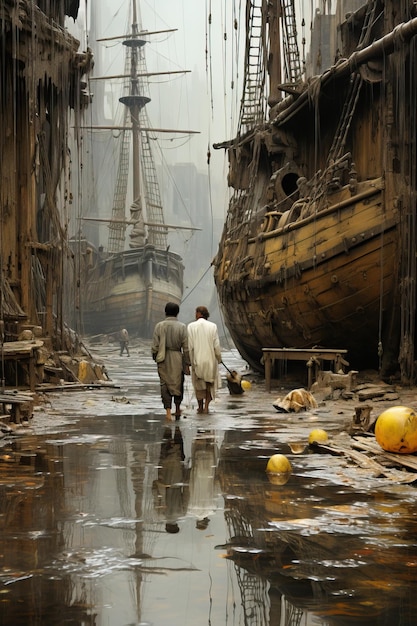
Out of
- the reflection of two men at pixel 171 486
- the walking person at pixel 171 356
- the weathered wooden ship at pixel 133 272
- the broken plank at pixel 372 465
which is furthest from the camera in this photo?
the weathered wooden ship at pixel 133 272

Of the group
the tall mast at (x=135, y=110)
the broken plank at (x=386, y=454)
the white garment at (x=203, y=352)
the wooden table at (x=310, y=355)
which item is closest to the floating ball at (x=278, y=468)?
the broken plank at (x=386, y=454)

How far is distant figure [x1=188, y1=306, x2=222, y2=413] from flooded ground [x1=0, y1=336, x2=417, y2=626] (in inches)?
132

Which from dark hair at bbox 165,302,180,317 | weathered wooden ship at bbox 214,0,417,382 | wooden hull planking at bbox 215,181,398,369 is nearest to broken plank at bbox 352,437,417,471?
dark hair at bbox 165,302,180,317

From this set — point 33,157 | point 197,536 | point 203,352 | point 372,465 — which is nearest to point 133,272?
point 33,157

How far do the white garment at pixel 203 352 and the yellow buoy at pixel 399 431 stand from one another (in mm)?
5168

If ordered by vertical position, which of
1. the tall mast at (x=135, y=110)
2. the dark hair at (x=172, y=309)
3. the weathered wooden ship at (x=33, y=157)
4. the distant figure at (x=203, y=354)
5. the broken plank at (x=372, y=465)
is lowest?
the broken plank at (x=372, y=465)

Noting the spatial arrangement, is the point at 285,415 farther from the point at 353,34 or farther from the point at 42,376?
the point at 353,34

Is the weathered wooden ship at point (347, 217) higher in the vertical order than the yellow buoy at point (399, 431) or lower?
higher

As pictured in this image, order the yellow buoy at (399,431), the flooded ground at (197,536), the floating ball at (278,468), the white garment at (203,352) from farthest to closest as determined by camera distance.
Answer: the white garment at (203,352) → the yellow buoy at (399,431) → the floating ball at (278,468) → the flooded ground at (197,536)

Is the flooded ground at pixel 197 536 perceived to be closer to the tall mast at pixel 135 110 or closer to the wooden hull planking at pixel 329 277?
the wooden hull planking at pixel 329 277

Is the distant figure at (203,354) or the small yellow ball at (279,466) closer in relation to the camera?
the small yellow ball at (279,466)

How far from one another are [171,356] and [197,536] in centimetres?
751

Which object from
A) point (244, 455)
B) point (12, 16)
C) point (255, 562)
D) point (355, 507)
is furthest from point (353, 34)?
point (255, 562)

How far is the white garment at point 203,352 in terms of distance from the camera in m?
13.4
